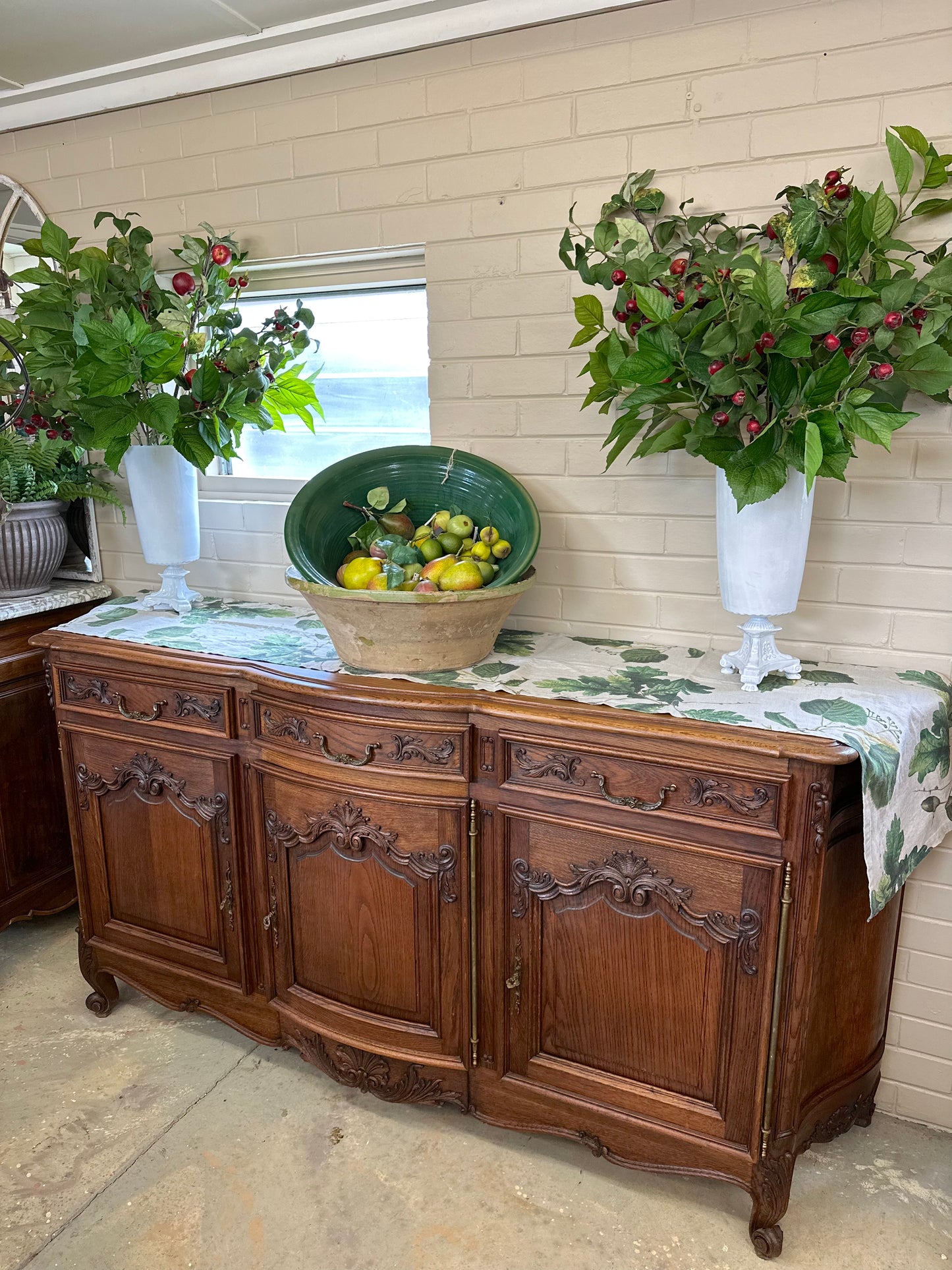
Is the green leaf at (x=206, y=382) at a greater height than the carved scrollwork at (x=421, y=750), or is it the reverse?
the green leaf at (x=206, y=382)

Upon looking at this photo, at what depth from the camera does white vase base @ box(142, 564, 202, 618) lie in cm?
246

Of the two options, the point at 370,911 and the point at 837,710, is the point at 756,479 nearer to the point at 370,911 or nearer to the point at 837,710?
the point at 837,710

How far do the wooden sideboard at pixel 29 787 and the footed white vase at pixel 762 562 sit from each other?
76.3 inches

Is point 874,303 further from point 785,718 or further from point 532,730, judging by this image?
point 532,730

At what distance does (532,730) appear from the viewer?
1.69 metres

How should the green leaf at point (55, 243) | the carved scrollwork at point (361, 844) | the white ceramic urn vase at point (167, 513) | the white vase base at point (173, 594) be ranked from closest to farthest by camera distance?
the carved scrollwork at point (361, 844)
the green leaf at point (55, 243)
the white ceramic urn vase at point (167, 513)
the white vase base at point (173, 594)

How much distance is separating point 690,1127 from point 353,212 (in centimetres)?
220

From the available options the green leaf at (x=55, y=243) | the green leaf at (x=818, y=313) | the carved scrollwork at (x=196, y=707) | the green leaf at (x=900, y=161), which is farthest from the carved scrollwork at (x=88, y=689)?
the green leaf at (x=900, y=161)

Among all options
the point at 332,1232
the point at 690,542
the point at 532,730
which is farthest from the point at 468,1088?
the point at 690,542

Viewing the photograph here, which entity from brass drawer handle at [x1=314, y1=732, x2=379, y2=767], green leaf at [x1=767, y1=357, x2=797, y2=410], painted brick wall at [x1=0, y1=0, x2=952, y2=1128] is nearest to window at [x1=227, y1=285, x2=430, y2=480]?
painted brick wall at [x1=0, y1=0, x2=952, y2=1128]

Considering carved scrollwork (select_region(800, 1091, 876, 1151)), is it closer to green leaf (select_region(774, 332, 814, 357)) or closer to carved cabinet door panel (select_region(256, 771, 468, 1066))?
carved cabinet door panel (select_region(256, 771, 468, 1066))

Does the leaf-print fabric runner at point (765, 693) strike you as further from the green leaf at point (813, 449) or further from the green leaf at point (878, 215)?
the green leaf at point (878, 215)

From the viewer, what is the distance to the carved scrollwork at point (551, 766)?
1.68 metres

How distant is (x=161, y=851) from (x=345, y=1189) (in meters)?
0.87
